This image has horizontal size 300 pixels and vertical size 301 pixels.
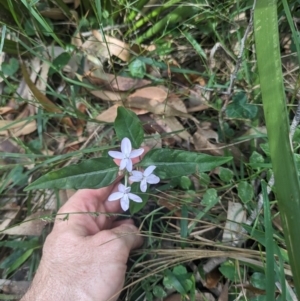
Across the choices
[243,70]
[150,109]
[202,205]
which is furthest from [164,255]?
[243,70]

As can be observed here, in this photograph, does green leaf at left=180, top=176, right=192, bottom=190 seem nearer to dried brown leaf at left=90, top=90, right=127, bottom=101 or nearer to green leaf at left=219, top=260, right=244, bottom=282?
green leaf at left=219, top=260, right=244, bottom=282

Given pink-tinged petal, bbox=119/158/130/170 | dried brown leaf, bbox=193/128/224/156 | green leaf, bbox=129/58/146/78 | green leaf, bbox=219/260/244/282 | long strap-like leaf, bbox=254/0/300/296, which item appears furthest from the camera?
green leaf, bbox=129/58/146/78

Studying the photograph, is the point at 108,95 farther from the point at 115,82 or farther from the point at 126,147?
the point at 126,147

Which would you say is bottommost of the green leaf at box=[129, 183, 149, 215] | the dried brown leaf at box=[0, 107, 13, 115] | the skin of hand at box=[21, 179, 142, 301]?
the skin of hand at box=[21, 179, 142, 301]

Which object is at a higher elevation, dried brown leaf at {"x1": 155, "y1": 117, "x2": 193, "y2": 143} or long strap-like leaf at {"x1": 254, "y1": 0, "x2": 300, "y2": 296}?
long strap-like leaf at {"x1": 254, "y1": 0, "x2": 300, "y2": 296}

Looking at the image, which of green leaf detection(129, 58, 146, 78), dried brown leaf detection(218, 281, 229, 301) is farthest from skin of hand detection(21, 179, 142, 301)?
green leaf detection(129, 58, 146, 78)

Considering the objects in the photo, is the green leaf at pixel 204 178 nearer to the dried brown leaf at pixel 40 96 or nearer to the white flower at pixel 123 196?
the white flower at pixel 123 196

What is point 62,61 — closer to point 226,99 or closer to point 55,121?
point 55,121

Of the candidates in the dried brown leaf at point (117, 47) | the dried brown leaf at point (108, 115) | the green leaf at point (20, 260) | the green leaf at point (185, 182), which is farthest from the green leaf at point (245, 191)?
the green leaf at point (20, 260)
